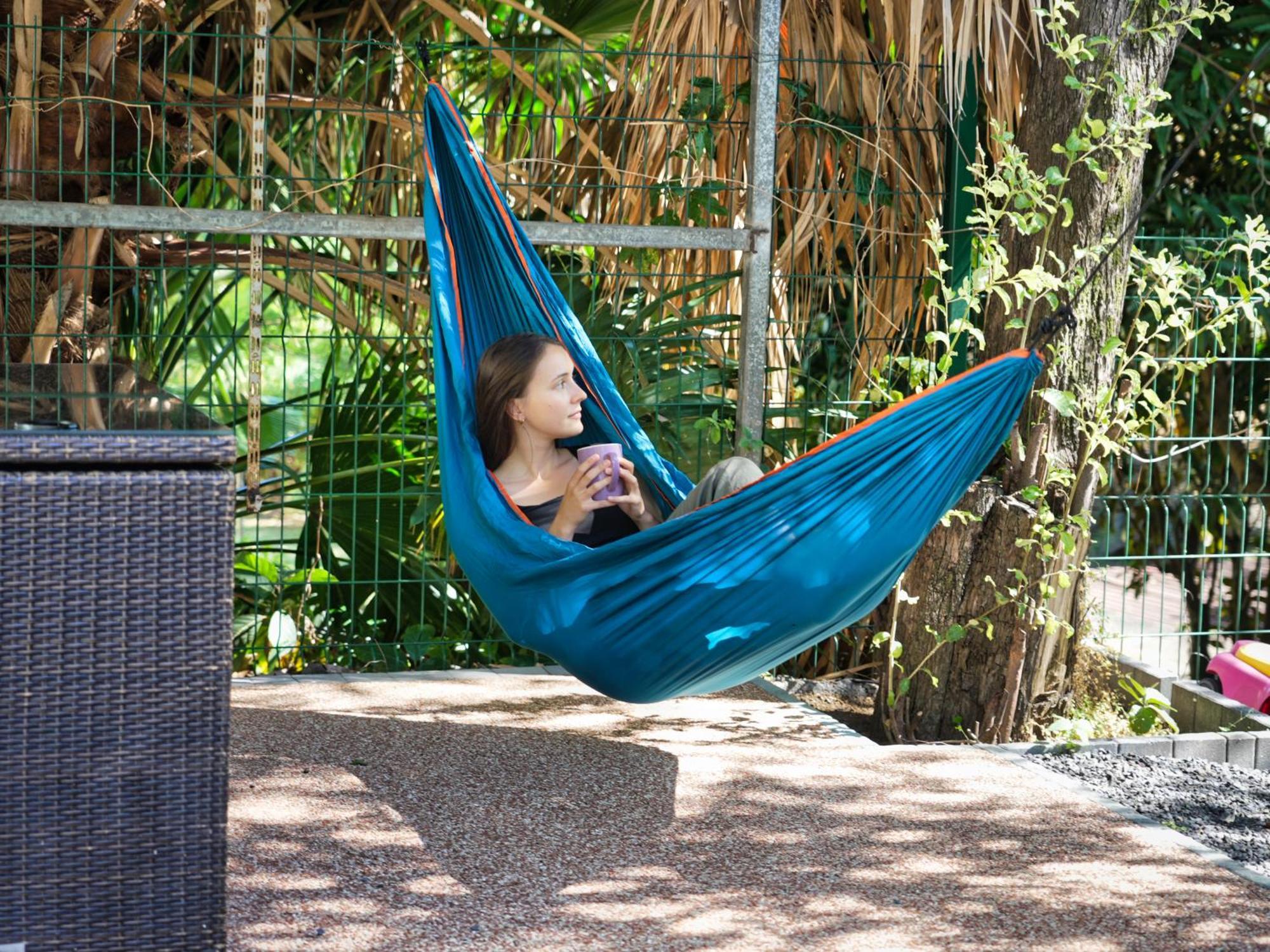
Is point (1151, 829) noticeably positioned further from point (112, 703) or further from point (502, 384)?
point (112, 703)

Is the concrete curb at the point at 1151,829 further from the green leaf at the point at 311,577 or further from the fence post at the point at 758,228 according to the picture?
the green leaf at the point at 311,577

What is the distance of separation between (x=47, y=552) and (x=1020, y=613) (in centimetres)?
224

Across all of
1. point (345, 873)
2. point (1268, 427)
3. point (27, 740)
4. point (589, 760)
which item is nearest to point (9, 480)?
point (27, 740)

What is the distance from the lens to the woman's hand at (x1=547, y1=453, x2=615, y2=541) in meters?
2.83

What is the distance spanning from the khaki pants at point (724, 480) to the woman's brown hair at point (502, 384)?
1.43 ft

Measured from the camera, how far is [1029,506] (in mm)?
3334

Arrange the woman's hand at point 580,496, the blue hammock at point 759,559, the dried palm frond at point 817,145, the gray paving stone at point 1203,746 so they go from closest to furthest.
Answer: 1. the blue hammock at point 759,559
2. the woman's hand at point 580,496
3. the gray paving stone at point 1203,746
4. the dried palm frond at point 817,145

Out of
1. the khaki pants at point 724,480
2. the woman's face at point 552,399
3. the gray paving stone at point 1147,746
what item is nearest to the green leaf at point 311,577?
the woman's face at point 552,399

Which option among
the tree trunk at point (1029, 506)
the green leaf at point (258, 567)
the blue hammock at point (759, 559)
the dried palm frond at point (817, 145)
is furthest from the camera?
the green leaf at point (258, 567)

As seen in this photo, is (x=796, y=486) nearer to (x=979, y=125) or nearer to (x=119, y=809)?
(x=119, y=809)

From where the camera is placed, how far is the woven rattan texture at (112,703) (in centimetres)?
170

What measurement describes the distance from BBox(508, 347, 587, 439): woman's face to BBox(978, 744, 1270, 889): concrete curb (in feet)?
3.80

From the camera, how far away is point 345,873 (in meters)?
2.30

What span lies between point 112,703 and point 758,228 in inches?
86.0
